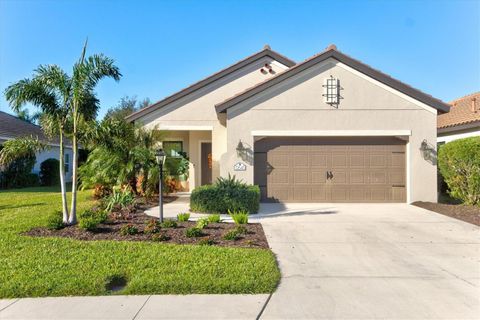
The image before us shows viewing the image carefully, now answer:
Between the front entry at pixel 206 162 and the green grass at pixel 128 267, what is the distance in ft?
30.7

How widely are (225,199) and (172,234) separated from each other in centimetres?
295

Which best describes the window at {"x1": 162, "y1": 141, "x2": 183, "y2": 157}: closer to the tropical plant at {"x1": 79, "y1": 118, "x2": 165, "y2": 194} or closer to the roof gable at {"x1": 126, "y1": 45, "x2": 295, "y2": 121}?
the roof gable at {"x1": 126, "y1": 45, "x2": 295, "y2": 121}

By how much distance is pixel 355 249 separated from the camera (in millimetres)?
6062

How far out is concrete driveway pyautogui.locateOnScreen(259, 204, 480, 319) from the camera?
Answer: 378cm

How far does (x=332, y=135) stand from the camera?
11.4 meters

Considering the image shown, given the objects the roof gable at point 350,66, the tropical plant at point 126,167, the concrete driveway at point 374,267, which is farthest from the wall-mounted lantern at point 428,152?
the tropical plant at point 126,167

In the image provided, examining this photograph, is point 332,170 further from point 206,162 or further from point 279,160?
point 206,162

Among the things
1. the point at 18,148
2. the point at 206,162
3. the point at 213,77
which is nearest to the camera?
the point at 18,148

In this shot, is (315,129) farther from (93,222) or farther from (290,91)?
(93,222)

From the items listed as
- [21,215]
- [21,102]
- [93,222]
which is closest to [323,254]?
[93,222]

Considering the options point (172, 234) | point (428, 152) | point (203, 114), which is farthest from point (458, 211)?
point (203, 114)

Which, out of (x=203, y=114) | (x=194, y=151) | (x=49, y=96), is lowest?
(x=194, y=151)

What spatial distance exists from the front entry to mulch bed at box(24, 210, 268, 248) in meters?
7.80

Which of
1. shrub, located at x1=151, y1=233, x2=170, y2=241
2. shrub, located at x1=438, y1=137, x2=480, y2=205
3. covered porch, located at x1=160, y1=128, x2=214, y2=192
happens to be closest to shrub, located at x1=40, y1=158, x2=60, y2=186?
covered porch, located at x1=160, y1=128, x2=214, y2=192
